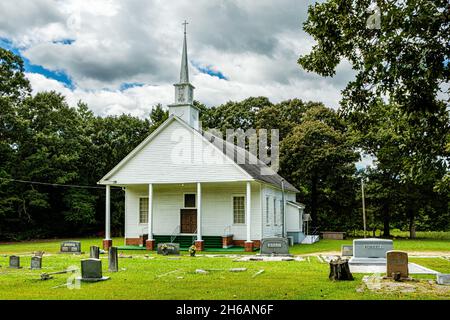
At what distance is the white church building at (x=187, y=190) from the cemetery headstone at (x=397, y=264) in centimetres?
1326

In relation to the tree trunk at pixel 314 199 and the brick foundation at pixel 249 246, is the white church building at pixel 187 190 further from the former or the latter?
the tree trunk at pixel 314 199

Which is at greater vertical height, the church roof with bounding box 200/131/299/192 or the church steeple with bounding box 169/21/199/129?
the church steeple with bounding box 169/21/199/129

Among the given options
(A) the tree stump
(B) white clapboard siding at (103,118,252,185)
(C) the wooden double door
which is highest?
(B) white clapboard siding at (103,118,252,185)

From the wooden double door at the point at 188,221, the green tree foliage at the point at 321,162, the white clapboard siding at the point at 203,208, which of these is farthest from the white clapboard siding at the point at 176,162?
the green tree foliage at the point at 321,162

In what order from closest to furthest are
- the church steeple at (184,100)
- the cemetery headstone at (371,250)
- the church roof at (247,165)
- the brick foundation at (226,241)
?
1. the cemetery headstone at (371,250)
2. the brick foundation at (226,241)
3. the church roof at (247,165)
4. the church steeple at (184,100)

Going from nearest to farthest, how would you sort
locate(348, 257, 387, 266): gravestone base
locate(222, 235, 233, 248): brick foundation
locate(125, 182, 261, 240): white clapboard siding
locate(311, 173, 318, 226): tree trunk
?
locate(348, 257, 387, 266): gravestone base < locate(222, 235, 233, 248): brick foundation < locate(125, 182, 261, 240): white clapboard siding < locate(311, 173, 318, 226): tree trunk

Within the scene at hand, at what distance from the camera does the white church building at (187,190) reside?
93.8 feet

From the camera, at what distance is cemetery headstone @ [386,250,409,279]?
1435 cm

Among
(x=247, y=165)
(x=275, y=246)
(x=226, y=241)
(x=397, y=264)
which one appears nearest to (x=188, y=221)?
(x=226, y=241)

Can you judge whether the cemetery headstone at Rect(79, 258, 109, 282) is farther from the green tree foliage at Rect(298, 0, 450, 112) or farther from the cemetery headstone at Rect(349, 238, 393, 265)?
the cemetery headstone at Rect(349, 238, 393, 265)

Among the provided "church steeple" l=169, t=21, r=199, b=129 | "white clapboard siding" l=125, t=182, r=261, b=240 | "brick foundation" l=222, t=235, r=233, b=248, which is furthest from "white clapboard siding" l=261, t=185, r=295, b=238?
"church steeple" l=169, t=21, r=199, b=129

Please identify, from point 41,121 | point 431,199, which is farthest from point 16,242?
point 431,199

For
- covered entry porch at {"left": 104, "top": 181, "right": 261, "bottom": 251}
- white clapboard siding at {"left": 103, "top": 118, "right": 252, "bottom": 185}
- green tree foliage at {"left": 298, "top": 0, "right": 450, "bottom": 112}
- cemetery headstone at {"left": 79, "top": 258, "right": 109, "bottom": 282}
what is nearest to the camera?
green tree foliage at {"left": 298, "top": 0, "right": 450, "bottom": 112}

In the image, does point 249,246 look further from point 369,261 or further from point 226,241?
point 369,261
